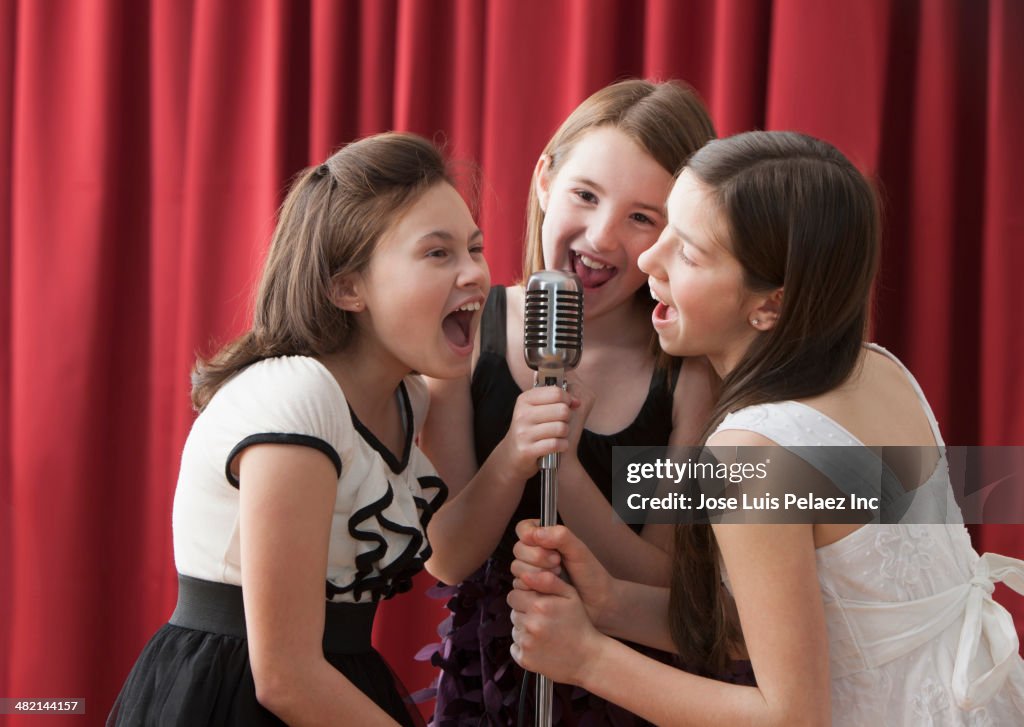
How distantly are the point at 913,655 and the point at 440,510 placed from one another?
58 centimetres

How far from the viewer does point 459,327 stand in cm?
125

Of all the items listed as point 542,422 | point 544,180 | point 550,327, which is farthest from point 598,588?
point 544,180

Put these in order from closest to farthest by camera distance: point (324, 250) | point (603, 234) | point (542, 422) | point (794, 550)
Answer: point (794, 550), point (542, 422), point (324, 250), point (603, 234)

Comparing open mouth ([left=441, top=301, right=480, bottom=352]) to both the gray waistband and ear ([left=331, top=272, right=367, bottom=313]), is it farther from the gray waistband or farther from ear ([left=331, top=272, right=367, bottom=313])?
the gray waistband

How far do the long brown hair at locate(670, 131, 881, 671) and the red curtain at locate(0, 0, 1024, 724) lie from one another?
2.43 feet

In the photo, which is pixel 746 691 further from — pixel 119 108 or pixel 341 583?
pixel 119 108

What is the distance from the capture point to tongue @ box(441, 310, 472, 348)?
48.8 inches

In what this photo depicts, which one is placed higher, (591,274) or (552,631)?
(591,274)

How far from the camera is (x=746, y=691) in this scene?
0.98 meters

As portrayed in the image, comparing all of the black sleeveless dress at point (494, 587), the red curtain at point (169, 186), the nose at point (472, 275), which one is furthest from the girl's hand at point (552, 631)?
the red curtain at point (169, 186)

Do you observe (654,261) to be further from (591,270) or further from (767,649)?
(767,649)

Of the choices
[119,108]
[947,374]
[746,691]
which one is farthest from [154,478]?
[947,374]

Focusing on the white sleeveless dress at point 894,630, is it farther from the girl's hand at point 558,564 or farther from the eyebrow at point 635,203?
the eyebrow at point 635,203

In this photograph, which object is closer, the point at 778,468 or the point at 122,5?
the point at 778,468
